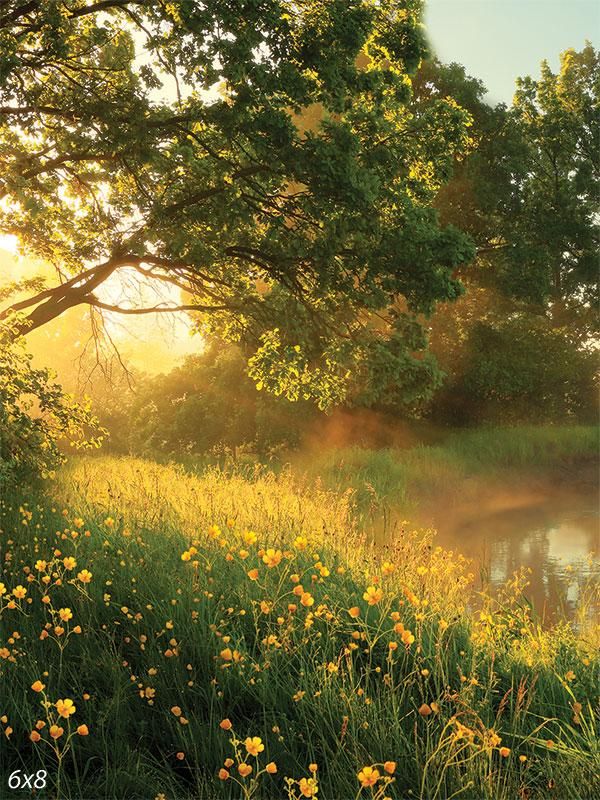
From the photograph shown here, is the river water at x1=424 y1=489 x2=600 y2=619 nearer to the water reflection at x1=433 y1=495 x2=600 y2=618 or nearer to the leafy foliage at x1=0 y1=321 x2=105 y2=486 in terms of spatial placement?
the water reflection at x1=433 y1=495 x2=600 y2=618

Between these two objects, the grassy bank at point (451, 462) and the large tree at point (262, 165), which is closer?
the large tree at point (262, 165)

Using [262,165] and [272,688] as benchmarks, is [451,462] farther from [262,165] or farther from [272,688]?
[272,688]

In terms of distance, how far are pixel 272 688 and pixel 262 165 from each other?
7.57 meters

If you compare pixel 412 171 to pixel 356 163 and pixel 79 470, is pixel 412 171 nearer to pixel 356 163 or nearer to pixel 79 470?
pixel 356 163

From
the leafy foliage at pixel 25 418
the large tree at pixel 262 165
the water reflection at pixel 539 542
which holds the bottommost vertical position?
the water reflection at pixel 539 542

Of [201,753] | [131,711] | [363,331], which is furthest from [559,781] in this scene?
[363,331]

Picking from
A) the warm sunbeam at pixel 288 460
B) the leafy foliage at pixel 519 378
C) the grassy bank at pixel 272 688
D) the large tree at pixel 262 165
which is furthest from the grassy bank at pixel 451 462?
the grassy bank at pixel 272 688

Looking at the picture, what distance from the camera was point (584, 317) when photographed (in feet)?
102

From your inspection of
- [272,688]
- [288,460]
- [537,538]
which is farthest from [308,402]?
[272,688]

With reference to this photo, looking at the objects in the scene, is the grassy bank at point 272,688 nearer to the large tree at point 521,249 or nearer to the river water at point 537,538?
the river water at point 537,538

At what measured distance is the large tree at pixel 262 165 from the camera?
941cm

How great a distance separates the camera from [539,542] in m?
16.5

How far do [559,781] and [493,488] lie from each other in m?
18.4

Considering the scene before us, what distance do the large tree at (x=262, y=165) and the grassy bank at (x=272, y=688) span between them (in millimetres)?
4806
